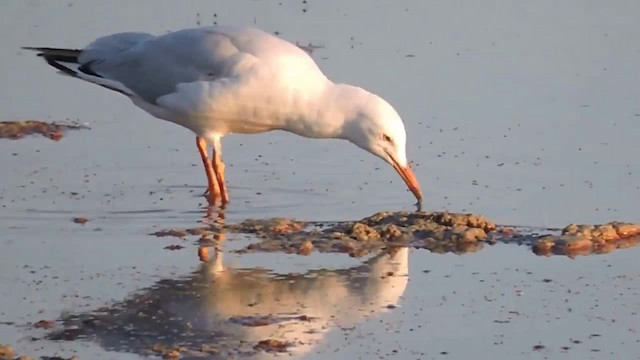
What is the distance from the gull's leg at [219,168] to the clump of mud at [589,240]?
212 cm

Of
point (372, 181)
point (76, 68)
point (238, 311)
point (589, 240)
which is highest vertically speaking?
point (76, 68)

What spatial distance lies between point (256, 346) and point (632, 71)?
6824 millimetres

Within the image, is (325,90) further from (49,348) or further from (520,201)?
(49,348)

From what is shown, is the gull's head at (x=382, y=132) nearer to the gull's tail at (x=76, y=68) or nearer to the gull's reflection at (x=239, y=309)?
the gull's reflection at (x=239, y=309)

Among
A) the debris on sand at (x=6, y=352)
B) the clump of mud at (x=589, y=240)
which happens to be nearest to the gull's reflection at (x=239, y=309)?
the debris on sand at (x=6, y=352)

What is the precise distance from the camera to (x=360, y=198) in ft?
30.9

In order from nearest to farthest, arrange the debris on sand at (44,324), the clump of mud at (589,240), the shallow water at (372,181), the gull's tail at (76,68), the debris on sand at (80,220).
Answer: the debris on sand at (44,324) → the shallow water at (372,181) → the clump of mud at (589,240) → the debris on sand at (80,220) → the gull's tail at (76,68)

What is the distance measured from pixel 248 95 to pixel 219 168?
2.08 ft

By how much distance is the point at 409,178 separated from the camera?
9.20 metres

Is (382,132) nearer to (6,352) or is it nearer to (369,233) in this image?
(369,233)

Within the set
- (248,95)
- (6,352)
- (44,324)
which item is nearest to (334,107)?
(248,95)

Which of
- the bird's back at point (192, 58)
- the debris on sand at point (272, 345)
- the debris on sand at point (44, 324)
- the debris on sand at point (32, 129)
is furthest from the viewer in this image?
the debris on sand at point (32, 129)

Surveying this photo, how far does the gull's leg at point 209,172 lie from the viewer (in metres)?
9.55

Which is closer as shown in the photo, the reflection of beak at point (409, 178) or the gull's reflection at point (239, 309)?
the gull's reflection at point (239, 309)
